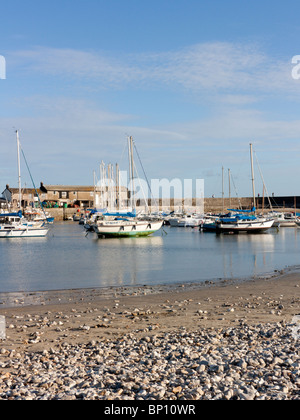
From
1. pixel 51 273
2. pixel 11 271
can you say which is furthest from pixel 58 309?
pixel 11 271

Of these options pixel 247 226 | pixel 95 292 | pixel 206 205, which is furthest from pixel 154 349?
pixel 206 205

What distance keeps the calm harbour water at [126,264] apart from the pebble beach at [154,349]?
657cm

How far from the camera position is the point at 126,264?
32.9 meters

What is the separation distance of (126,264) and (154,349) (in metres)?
22.8

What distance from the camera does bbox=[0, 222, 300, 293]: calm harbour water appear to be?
24984 mm

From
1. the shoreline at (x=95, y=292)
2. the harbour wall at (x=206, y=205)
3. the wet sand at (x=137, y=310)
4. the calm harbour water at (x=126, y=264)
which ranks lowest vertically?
the calm harbour water at (x=126, y=264)

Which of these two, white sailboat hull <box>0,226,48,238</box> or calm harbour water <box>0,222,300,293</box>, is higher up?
white sailboat hull <box>0,226,48,238</box>

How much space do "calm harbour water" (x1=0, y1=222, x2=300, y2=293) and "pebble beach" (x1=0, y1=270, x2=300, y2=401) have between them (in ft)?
21.6

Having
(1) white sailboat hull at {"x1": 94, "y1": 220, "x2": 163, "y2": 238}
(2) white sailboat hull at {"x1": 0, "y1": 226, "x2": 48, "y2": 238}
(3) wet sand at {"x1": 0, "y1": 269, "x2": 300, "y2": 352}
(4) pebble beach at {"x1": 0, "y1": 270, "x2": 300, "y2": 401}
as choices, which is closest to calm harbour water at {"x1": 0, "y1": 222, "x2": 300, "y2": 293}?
(3) wet sand at {"x1": 0, "y1": 269, "x2": 300, "y2": 352}

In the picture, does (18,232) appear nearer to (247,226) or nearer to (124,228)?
(124,228)

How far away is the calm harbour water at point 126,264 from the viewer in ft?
82.0

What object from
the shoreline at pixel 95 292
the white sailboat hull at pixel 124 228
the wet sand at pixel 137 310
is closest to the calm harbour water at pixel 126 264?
the shoreline at pixel 95 292

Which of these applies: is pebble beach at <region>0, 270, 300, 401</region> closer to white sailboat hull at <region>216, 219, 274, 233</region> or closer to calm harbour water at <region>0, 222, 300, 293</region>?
calm harbour water at <region>0, 222, 300, 293</region>

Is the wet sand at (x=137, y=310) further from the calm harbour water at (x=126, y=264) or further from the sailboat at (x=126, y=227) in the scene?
the sailboat at (x=126, y=227)
